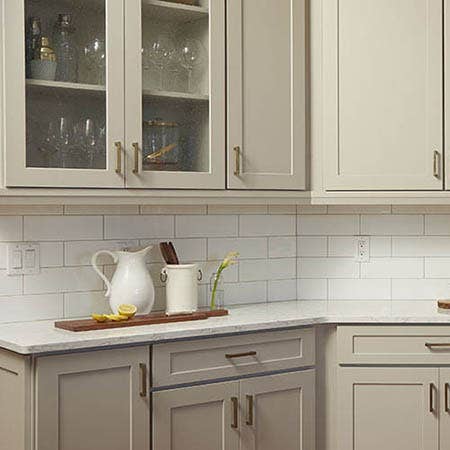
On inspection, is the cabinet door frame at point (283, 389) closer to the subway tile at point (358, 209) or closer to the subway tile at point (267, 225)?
the subway tile at point (267, 225)

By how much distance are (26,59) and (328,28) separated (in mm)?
1302

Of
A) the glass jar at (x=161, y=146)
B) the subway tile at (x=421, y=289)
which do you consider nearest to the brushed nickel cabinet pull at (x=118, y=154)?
the glass jar at (x=161, y=146)

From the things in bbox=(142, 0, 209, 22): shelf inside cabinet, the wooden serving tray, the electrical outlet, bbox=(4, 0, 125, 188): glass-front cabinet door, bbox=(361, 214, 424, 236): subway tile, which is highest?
bbox=(142, 0, 209, 22): shelf inside cabinet

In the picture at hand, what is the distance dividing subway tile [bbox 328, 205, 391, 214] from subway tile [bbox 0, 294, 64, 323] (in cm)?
131

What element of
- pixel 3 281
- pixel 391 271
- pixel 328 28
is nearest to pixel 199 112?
pixel 328 28

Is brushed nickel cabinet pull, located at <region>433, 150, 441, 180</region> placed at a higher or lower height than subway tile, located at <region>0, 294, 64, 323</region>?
higher

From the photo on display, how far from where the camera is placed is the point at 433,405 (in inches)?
136

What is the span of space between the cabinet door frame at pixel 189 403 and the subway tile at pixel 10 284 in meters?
0.66

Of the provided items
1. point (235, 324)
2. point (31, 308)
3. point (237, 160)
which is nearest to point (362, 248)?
point (237, 160)

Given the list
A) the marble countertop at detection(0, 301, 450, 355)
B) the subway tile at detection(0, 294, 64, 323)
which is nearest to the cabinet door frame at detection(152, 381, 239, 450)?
the marble countertop at detection(0, 301, 450, 355)

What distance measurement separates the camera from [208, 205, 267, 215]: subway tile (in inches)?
150

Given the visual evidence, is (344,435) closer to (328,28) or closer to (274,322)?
(274,322)

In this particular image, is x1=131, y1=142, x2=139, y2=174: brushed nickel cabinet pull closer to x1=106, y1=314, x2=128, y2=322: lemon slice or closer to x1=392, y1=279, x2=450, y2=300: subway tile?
x1=106, y1=314, x2=128, y2=322: lemon slice

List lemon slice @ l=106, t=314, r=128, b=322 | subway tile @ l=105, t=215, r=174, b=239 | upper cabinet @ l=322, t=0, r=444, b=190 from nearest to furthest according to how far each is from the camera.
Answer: lemon slice @ l=106, t=314, r=128, b=322 < subway tile @ l=105, t=215, r=174, b=239 < upper cabinet @ l=322, t=0, r=444, b=190
